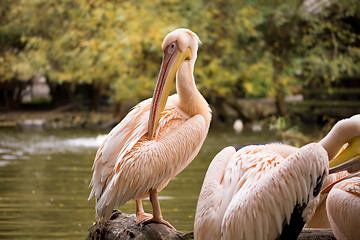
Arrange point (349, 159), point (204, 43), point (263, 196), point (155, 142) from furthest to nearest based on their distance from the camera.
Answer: point (204, 43)
point (155, 142)
point (349, 159)
point (263, 196)

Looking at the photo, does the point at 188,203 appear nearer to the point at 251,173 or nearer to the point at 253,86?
the point at 251,173

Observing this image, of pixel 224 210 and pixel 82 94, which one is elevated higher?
pixel 224 210

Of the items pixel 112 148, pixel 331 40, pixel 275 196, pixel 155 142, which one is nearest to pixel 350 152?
pixel 275 196

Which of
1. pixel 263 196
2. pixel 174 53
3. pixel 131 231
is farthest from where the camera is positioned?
pixel 174 53

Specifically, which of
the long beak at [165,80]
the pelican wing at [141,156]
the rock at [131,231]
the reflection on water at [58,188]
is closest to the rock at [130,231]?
the rock at [131,231]

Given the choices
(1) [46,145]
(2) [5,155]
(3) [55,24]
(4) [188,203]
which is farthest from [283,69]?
(4) [188,203]

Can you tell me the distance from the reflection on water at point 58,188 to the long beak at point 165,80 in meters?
1.59

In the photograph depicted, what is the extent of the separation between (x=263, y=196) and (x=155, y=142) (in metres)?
1.32

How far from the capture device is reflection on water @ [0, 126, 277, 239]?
5461 mm

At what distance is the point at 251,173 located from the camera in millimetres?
2930

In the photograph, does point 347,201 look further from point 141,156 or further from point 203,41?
point 203,41

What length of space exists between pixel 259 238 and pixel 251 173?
0.31 m

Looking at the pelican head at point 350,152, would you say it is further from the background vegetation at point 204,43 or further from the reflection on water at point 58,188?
the background vegetation at point 204,43

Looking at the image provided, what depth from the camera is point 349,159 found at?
3316 mm
